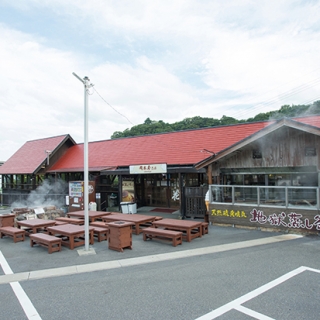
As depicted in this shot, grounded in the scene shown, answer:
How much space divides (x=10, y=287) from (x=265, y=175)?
975 cm

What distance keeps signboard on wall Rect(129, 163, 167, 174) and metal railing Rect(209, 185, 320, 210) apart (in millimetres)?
2935

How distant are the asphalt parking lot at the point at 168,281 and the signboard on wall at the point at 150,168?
5.43 metres

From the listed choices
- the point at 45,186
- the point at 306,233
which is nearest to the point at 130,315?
the point at 306,233

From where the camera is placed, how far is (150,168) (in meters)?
14.2

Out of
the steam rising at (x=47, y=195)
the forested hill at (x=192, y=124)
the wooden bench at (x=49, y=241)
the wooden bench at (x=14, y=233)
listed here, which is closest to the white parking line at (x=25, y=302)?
the wooden bench at (x=49, y=241)

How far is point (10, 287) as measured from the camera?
5695mm

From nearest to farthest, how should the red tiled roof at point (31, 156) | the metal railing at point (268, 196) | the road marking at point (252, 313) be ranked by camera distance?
the road marking at point (252, 313) < the metal railing at point (268, 196) < the red tiled roof at point (31, 156)

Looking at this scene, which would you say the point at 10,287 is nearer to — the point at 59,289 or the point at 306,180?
the point at 59,289

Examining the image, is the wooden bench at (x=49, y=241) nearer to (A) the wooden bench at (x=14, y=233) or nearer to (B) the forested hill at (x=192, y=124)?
(A) the wooden bench at (x=14, y=233)

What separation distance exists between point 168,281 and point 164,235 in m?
3.04

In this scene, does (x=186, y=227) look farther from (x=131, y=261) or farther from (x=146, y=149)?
(x=146, y=149)

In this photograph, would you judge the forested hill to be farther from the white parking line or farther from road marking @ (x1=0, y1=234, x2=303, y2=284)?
the white parking line

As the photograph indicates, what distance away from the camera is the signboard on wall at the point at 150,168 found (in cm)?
1385

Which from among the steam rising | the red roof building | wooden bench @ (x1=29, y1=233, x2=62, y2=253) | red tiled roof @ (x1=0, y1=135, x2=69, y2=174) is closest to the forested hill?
red tiled roof @ (x1=0, y1=135, x2=69, y2=174)
